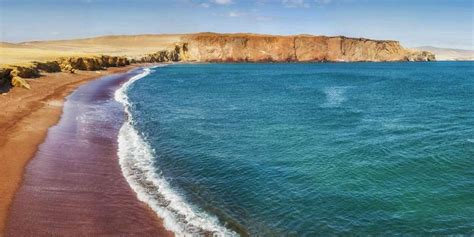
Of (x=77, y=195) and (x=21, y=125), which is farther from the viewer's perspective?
(x=21, y=125)

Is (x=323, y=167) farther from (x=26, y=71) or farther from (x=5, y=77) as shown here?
(x=26, y=71)

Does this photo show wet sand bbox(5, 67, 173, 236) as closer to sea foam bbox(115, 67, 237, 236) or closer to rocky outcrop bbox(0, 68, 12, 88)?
sea foam bbox(115, 67, 237, 236)

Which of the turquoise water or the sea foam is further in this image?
the turquoise water

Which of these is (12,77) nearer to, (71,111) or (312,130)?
(71,111)

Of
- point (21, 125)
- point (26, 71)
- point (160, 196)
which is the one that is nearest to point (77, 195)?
point (160, 196)

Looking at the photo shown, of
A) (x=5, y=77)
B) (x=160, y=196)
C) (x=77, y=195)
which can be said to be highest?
(x=5, y=77)

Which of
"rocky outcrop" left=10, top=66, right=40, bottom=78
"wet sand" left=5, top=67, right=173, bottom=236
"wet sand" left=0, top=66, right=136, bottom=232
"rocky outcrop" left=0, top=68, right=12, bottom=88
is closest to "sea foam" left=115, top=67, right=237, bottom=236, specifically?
"wet sand" left=5, top=67, right=173, bottom=236
